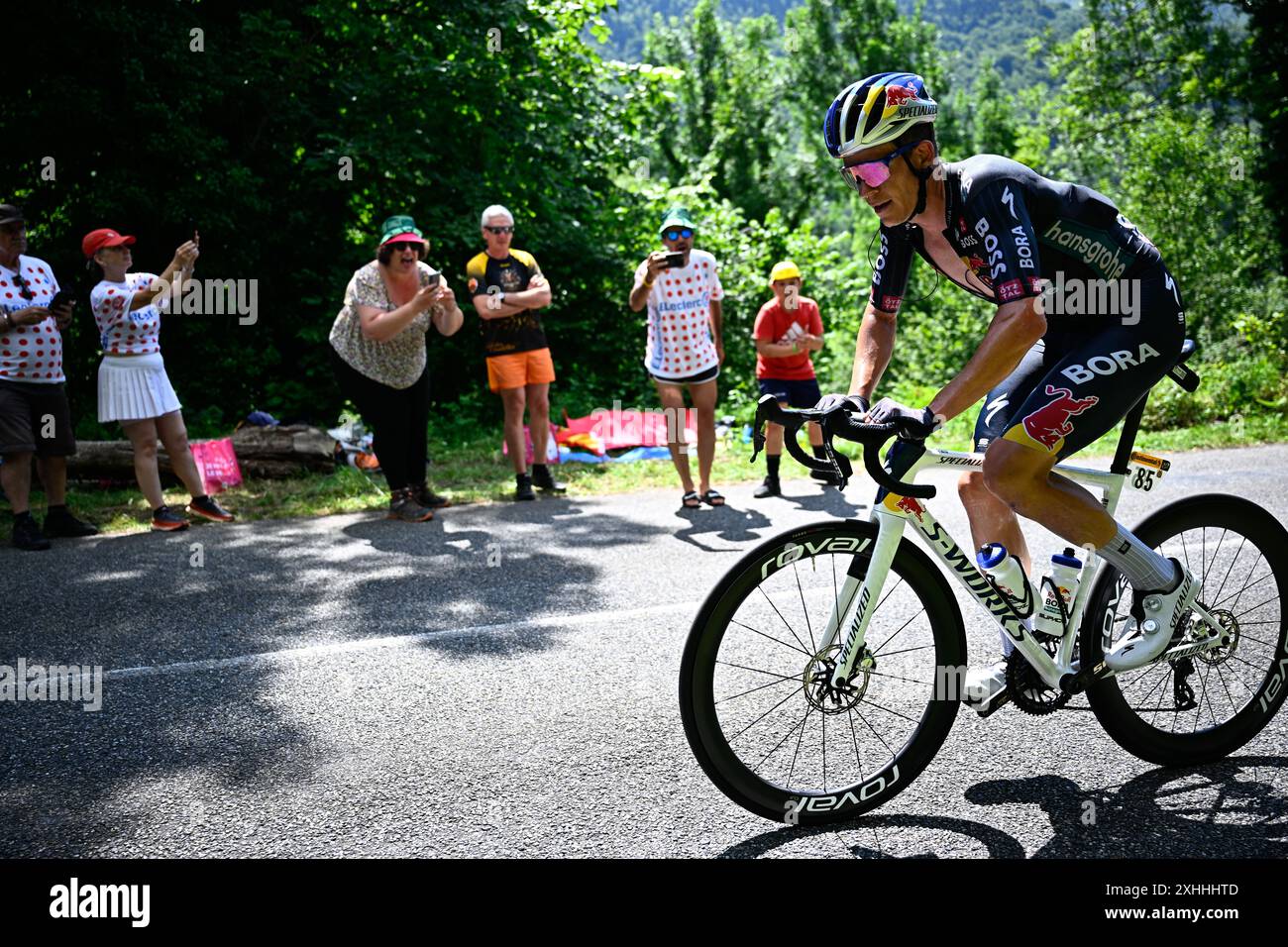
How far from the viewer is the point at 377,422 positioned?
788 centimetres

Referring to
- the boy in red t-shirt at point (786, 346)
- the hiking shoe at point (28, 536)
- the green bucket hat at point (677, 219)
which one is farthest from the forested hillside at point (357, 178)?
the green bucket hat at point (677, 219)

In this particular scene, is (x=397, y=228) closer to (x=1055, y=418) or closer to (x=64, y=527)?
(x=64, y=527)

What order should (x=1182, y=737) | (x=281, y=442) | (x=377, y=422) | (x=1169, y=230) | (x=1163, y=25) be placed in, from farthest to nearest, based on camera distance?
(x=1163, y=25) → (x=1169, y=230) → (x=281, y=442) → (x=377, y=422) → (x=1182, y=737)

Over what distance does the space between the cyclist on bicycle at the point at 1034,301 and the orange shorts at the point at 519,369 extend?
538cm

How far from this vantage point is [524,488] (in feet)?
28.3

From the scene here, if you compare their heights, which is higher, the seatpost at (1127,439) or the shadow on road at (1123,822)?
the seatpost at (1127,439)

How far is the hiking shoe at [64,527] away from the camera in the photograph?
24.5ft

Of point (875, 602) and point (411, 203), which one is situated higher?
point (411, 203)

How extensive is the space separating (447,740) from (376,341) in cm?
444

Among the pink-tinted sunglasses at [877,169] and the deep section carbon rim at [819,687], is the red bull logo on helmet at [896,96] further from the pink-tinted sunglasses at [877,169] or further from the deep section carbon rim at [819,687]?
the deep section carbon rim at [819,687]

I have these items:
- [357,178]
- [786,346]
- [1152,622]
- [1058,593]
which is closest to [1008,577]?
[1058,593]

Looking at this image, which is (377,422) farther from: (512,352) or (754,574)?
(754,574)
